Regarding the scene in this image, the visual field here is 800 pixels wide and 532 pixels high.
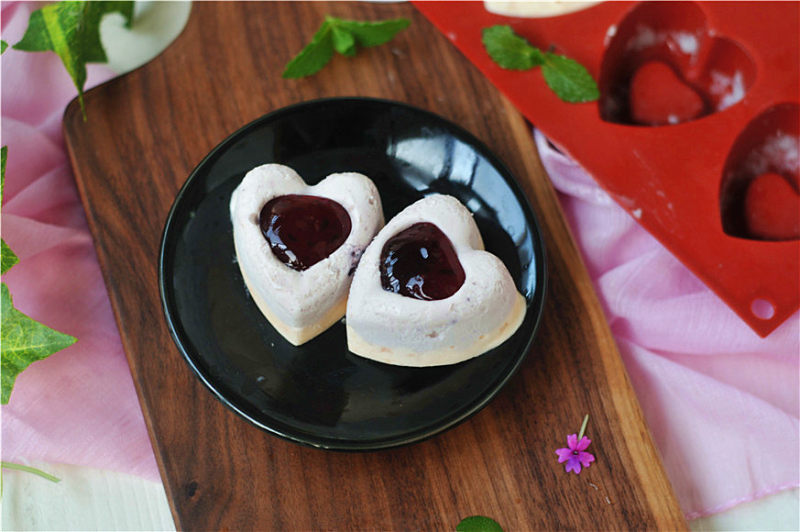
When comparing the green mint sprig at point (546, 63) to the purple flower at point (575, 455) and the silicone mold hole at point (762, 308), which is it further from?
the purple flower at point (575, 455)

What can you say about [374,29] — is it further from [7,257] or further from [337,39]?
[7,257]

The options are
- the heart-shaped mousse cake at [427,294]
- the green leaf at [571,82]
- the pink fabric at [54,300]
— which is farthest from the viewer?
the green leaf at [571,82]

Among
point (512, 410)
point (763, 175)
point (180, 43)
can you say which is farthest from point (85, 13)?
point (763, 175)

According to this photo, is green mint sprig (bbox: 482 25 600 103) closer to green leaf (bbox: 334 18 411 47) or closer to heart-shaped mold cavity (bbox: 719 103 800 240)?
green leaf (bbox: 334 18 411 47)

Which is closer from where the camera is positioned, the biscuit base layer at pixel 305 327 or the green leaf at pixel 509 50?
the biscuit base layer at pixel 305 327

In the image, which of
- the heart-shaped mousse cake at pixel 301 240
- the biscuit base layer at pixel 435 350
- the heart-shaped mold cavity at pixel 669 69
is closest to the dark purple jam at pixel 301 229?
the heart-shaped mousse cake at pixel 301 240

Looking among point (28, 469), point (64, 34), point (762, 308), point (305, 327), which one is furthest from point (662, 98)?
point (28, 469)

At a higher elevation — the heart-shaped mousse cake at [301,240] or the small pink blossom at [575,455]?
the heart-shaped mousse cake at [301,240]
